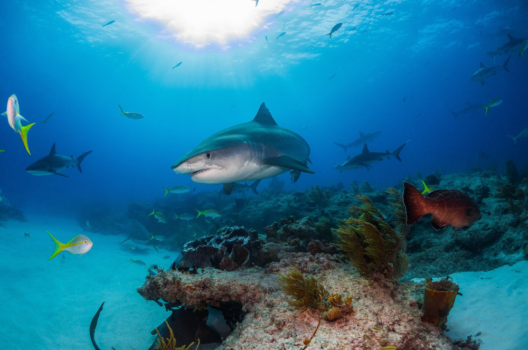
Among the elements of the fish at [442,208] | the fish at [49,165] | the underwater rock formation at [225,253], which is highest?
the fish at [442,208]

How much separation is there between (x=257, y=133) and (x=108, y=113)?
146 meters

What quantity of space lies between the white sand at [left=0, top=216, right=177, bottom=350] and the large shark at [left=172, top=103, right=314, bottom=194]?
4732mm

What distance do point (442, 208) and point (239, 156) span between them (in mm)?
3310

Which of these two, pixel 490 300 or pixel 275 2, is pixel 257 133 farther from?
pixel 275 2

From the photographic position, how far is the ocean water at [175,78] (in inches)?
336

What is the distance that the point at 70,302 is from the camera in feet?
25.0

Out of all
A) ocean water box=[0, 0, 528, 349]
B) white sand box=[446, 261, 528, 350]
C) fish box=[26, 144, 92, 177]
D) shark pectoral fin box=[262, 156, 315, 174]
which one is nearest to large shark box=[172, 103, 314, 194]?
shark pectoral fin box=[262, 156, 315, 174]

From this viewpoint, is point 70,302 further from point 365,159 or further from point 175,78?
point 175,78

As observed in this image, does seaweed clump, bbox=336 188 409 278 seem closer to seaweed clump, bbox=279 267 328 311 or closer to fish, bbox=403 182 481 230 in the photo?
fish, bbox=403 182 481 230

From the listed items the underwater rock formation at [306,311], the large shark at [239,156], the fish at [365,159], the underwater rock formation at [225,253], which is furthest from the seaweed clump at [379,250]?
the fish at [365,159]

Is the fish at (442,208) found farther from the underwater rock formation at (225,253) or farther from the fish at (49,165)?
the fish at (49,165)

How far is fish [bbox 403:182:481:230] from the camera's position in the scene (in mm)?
2211

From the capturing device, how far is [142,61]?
4975cm

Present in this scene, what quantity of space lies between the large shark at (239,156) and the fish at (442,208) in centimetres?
232
